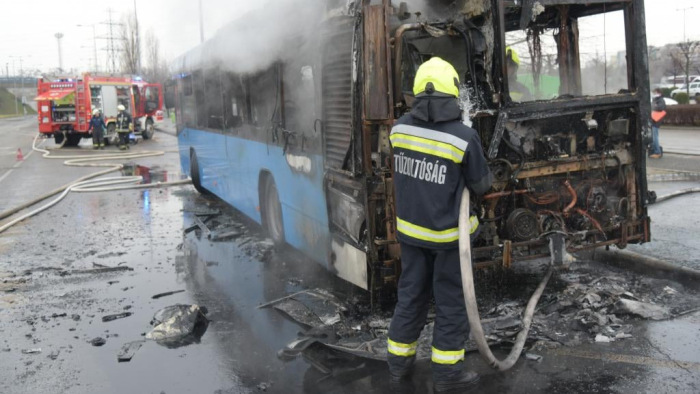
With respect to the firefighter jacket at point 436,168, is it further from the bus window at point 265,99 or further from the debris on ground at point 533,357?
the bus window at point 265,99

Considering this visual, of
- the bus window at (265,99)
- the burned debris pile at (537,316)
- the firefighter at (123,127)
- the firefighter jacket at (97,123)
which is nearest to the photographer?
the burned debris pile at (537,316)

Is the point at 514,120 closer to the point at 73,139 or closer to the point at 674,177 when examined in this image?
the point at 674,177

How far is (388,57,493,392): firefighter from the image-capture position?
3.62 m

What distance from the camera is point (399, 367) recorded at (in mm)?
3879

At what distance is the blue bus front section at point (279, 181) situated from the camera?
5.77m

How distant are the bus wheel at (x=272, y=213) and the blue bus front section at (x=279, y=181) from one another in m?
0.12

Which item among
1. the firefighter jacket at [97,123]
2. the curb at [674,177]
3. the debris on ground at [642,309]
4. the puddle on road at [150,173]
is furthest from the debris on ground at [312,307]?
the firefighter jacket at [97,123]

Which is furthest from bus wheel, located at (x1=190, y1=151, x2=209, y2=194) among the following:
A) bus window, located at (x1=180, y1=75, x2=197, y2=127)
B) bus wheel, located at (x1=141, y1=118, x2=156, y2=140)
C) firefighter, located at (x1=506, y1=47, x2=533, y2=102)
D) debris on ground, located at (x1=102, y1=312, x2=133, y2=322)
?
bus wheel, located at (x1=141, y1=118, x2=156, y2=140)

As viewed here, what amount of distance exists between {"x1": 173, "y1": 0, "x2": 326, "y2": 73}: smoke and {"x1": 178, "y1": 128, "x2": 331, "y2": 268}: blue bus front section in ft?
3.32

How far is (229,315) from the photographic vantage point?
5.43m

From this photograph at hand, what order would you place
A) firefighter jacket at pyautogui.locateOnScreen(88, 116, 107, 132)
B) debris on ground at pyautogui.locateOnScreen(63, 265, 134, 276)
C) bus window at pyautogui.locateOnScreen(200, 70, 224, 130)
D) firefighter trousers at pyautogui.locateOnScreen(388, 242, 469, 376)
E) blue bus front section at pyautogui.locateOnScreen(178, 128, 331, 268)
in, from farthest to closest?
1. firefighter jacket at pyautogui.locateOnScreen(88, 116, 107, 132)
2. bus window at pyautogui.locateOnScreen(200, 70, 224, 130)
3. debris on ground at pyautogui.locateOnScreen(63, 265, 134, 276)
4. blue bus front section at pyautogui.locateOnScreen(178, 128, 331, 268)
5. firefighter trousers at pyautogui.locateOnScreen(388, 242, 469, 376)

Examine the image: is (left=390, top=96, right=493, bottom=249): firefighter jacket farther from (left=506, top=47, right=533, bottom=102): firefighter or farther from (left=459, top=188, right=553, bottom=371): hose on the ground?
(left=506, top=47, right=533, bottom=102): firefighter

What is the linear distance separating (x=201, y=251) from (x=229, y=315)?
8.82 feet

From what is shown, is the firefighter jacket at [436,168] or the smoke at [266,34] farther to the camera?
the smoke at [266,34]
